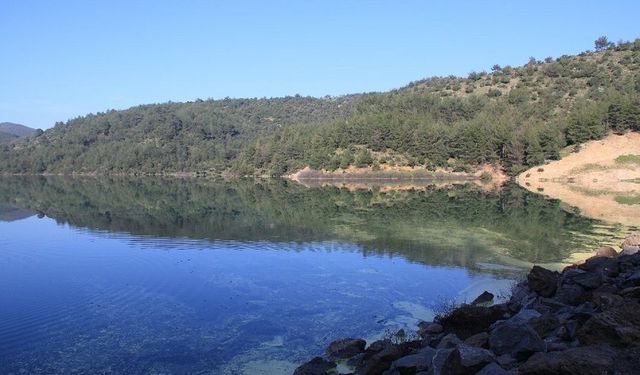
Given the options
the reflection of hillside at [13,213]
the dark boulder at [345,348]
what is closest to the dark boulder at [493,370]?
the dark boulder at [345,348]

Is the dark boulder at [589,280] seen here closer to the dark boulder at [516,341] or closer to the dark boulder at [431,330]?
the dark boulder at [431,330]

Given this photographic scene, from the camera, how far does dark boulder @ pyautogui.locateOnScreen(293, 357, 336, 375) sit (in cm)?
1333

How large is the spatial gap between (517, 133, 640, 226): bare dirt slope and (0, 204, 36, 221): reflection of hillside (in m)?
59.5

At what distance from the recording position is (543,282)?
1733cm

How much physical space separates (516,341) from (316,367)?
16.4ft

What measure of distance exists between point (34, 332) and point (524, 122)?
118 m

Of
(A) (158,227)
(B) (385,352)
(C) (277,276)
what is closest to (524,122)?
(A) (158,227)

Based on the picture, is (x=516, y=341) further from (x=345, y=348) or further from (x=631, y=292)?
(x=345, y=348)

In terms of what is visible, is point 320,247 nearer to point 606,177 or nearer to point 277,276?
point 277,276

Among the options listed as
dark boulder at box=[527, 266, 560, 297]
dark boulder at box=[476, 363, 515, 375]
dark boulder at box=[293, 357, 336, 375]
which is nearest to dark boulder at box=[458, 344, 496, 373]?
dark boulder at box=[476, 363, 515, 375]

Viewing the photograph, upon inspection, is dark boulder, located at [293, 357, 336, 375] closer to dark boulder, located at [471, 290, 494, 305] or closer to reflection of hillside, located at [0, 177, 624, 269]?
dark boulder, located at [471, 290, 494, 305]

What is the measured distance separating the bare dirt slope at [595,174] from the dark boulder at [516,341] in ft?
181

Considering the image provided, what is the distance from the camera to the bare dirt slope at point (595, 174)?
69.9m

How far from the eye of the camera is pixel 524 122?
11988 cm
